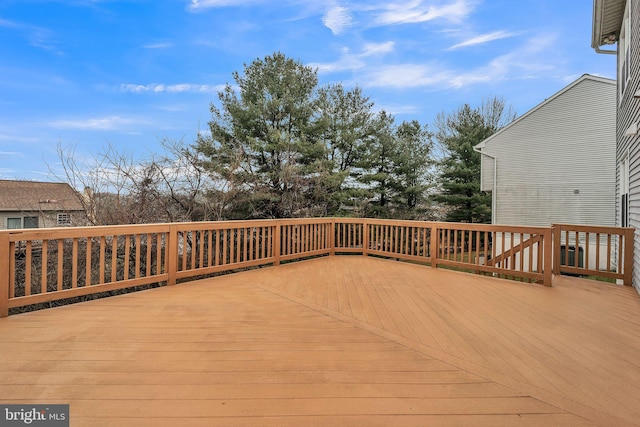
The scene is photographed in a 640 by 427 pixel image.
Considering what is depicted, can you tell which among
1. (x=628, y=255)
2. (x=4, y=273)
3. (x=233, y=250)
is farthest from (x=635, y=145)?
(x=4, y=273)

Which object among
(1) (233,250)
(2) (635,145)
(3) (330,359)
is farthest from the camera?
(1) (233,250)

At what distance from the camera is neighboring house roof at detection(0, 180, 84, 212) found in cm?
628

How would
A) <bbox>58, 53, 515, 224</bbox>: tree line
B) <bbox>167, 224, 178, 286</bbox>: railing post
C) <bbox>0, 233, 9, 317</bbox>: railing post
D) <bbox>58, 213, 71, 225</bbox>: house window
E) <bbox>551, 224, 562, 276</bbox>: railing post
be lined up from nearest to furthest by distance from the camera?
<bbox>0, 233, 9, 317</bbox>: railing post < <bbox>167, 224, 178, 286</bbox>: railing post < <bbox>551, 224, 562, 276</bbox>: railing post < <bbox>58, 213, 71, 225</bbox>: house window < <bbox>58, 53, 515, 224</bbox>: tree line

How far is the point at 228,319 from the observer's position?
287 cm

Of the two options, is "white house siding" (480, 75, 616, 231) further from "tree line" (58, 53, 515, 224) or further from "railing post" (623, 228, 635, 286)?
"railing post" (623, 228, 635, 286)

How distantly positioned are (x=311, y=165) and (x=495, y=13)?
632cm

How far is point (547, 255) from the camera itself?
420 centimetres

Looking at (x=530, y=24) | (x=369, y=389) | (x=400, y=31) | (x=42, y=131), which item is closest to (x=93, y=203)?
(x=42, y=131)

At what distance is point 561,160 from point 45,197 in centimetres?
1412

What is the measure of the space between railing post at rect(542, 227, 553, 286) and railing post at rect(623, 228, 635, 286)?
1.16 meters

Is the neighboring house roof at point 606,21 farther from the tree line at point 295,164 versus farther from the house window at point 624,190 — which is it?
the tree line at point 295,164

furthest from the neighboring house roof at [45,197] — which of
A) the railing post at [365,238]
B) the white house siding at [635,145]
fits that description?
the white house siding at [635,145]

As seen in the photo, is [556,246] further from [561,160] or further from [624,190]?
[561,160]

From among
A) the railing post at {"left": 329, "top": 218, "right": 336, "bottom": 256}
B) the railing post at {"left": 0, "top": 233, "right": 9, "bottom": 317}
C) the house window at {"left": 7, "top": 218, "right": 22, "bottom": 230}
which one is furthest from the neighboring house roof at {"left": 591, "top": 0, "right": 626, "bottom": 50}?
the house window at {"left": 7, "top": 218, "right": 22, "bottom": 230}
